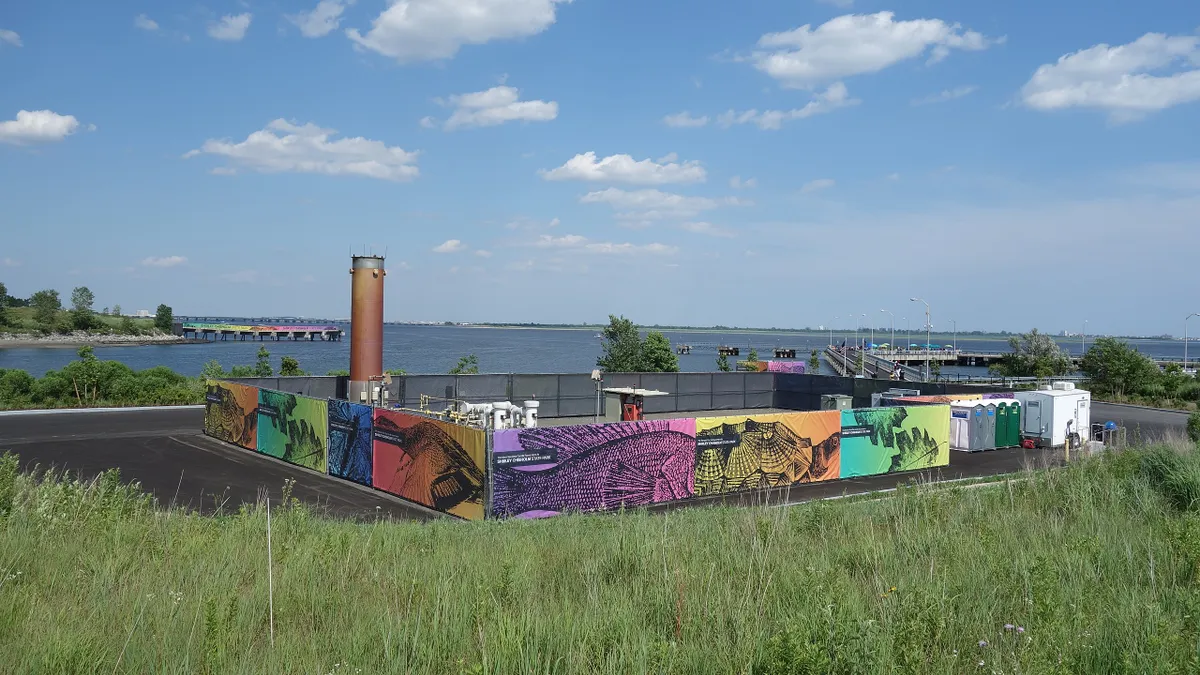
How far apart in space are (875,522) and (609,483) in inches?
399

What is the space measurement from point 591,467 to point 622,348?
3796cm

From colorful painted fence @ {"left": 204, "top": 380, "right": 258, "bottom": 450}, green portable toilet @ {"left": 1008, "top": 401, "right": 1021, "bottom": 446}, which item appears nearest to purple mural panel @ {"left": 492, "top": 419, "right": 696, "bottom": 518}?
colorful painted fence @ {"left": 204, "top": 380, "right": 258, "bottom": 450}

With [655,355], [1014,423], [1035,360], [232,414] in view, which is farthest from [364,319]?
[1035,360]

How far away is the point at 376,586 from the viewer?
6.16 meters

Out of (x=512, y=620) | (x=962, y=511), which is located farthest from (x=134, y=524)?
(x=962, y=511)

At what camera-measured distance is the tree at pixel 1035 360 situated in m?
67.0

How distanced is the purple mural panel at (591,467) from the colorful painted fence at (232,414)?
1256 cm

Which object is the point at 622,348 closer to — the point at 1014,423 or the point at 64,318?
the point at 1014,423

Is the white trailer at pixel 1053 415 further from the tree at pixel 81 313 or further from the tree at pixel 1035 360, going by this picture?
the tree at pixel 81 313

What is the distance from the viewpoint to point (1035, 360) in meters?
69.4

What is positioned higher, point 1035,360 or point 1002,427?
point 1035,360

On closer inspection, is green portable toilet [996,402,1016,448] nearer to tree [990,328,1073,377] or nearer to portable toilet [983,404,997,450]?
portable toilet [983,404,997,450]

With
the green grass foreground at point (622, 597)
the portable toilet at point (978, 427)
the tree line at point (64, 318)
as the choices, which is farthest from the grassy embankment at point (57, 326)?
the green grass foreground at point (622, 597)

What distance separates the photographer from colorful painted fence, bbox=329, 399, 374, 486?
21078mm
